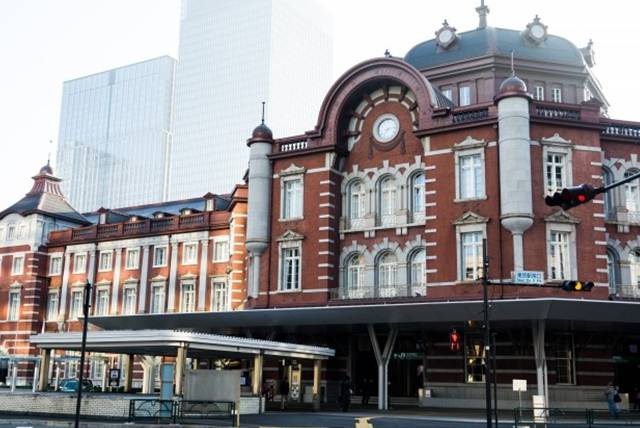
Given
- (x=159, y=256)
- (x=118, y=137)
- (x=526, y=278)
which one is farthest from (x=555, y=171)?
(x=118, y=137)

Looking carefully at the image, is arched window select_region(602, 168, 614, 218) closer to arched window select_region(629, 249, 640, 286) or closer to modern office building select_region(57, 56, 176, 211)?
arched window select_region(629, 249, 640, 286)

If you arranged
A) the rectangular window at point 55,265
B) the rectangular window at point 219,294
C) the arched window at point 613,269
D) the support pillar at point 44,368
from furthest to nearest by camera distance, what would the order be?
the rectangular window at point 55,265
the rectangular window at point 219,294
the arched window at point 613,269
the support pillar at point 44,368

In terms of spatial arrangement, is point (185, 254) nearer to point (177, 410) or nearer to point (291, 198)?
point (291, 198)

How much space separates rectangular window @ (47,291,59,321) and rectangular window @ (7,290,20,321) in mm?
2376

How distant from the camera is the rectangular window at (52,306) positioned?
198ft

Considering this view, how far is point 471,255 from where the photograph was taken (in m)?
37.4

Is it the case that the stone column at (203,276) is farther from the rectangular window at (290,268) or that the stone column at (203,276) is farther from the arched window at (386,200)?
the arched window at (386,200)

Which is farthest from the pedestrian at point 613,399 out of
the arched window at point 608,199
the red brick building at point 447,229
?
the arched window at point 608,199

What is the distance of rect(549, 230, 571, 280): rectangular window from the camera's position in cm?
3606

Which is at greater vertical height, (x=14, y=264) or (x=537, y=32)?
(x=537, y=32)

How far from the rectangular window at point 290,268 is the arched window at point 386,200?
5016mm

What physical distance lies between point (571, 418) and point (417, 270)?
11318 millimetres

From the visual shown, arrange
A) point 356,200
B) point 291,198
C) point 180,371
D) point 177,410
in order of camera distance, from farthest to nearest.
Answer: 1. point 291,198
2. point 356,200
3. point 180,371
4. point 177,410

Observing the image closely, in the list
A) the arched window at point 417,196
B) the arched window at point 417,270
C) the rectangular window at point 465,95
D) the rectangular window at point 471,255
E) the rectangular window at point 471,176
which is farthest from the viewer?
the rectangular window at point 465,95
